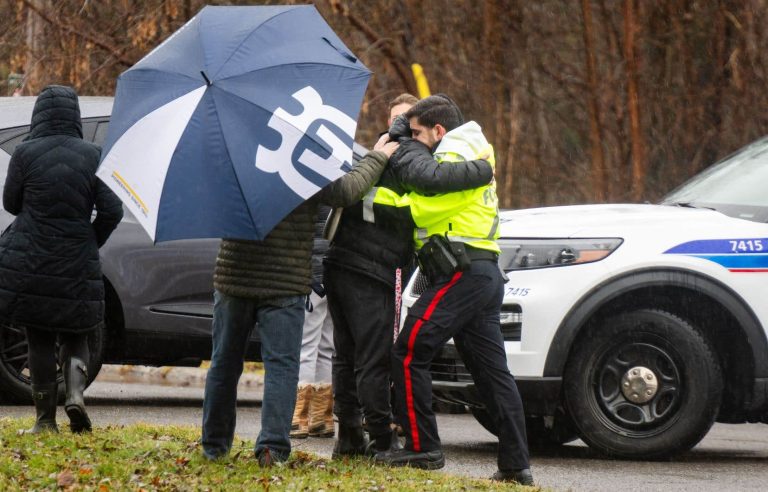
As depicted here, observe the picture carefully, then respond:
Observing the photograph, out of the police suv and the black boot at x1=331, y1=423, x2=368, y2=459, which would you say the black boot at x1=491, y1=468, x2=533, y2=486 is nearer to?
the black boot at x1=331, y1=423, x2=368, y2=459

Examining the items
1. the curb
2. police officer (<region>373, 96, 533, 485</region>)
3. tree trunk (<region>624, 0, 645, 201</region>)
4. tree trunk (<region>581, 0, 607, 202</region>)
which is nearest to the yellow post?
tree trunk (<region>581, 0, 607, 202</region>)

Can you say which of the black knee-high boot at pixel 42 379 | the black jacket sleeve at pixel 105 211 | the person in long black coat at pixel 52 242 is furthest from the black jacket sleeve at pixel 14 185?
the black knee-high boot at pixel 42 379

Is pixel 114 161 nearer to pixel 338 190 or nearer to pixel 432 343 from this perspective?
pixel 338 190

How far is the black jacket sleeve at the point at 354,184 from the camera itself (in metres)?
5.90

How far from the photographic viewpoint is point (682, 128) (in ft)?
43.0

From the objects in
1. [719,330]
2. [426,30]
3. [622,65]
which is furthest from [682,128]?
[719,330]

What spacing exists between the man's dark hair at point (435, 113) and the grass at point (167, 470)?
4.94 feet

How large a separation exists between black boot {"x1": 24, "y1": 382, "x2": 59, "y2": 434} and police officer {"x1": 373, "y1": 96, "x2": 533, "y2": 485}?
1.70m

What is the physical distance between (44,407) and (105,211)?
99cm

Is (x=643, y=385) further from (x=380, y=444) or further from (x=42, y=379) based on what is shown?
(x=42, y=379)

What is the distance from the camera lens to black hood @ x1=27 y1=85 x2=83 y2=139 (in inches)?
270

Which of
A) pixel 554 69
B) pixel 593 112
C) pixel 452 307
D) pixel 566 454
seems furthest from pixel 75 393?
pixel 554 69

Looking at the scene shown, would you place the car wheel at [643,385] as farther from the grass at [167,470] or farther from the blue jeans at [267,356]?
the blue jeans at [267,356]

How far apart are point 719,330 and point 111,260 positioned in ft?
12.0
